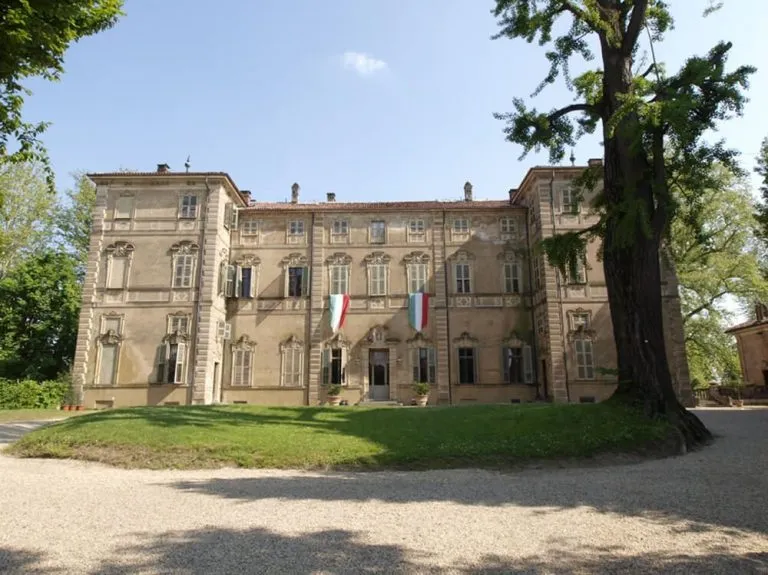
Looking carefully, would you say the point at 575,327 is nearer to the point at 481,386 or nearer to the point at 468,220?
the point at 481,386

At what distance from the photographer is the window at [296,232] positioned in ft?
87.1

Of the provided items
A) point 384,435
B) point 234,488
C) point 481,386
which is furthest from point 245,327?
point 234,488

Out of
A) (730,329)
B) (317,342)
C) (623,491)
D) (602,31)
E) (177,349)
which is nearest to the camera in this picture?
(623,491)

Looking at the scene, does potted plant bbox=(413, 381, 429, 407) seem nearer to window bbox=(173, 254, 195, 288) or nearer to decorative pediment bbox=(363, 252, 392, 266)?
decorative pediment bbox=(363, 252, 392, 266)

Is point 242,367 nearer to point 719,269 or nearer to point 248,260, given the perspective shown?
point 248,260

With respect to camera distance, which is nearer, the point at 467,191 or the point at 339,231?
the point at 339,231

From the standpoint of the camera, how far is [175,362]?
2312 cm

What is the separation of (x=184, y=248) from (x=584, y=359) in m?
19.7

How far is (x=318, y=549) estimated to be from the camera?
4.69 m

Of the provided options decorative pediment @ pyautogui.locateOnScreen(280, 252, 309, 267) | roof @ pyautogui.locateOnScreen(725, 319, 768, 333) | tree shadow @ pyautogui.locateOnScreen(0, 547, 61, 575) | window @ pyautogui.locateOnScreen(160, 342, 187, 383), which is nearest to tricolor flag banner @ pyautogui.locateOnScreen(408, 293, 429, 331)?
decorative pediment @ pyautogui.locateOnScreen(280, 252, 309, 267)

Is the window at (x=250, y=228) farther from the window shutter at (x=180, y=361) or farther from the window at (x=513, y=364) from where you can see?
the window at (x=513, y=364)

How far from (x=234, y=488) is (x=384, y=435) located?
4.68 metres

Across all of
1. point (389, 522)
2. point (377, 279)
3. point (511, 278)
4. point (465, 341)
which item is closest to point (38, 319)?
point (377, 279)

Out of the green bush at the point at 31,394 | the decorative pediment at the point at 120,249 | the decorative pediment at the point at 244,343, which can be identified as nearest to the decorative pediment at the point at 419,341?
the decorative pediment at the point at 244,343
